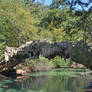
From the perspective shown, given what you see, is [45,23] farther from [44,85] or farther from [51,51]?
[51,51]

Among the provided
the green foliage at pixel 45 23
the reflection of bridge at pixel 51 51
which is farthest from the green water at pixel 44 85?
the green foliage at pixel 45 23

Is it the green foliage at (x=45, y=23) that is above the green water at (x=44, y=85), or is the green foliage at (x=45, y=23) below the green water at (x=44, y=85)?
above

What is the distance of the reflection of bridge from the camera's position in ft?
31.4

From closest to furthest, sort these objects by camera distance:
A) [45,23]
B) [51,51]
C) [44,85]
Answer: [51,51]
[44,85]
[45,23]

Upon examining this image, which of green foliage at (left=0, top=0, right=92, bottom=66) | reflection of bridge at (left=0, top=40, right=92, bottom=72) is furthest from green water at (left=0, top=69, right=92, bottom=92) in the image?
green foliage at (left=0, top=0, right=92, bottom=66)

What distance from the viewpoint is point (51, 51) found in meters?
11.3

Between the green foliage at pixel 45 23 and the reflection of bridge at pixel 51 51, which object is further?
the green foliage at pixel 45 23

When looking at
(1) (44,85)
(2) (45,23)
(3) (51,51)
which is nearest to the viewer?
(3) (51,51)

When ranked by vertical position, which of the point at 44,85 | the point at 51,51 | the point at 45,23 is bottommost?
the point at 44,85

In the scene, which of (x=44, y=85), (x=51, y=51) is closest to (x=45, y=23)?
(x=44, y=85)

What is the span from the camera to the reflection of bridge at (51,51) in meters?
9.56

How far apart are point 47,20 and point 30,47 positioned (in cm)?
516

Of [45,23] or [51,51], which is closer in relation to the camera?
[51,51]

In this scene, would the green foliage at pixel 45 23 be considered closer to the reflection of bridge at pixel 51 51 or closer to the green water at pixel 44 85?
the reflection of bridge at pixel 51 51
